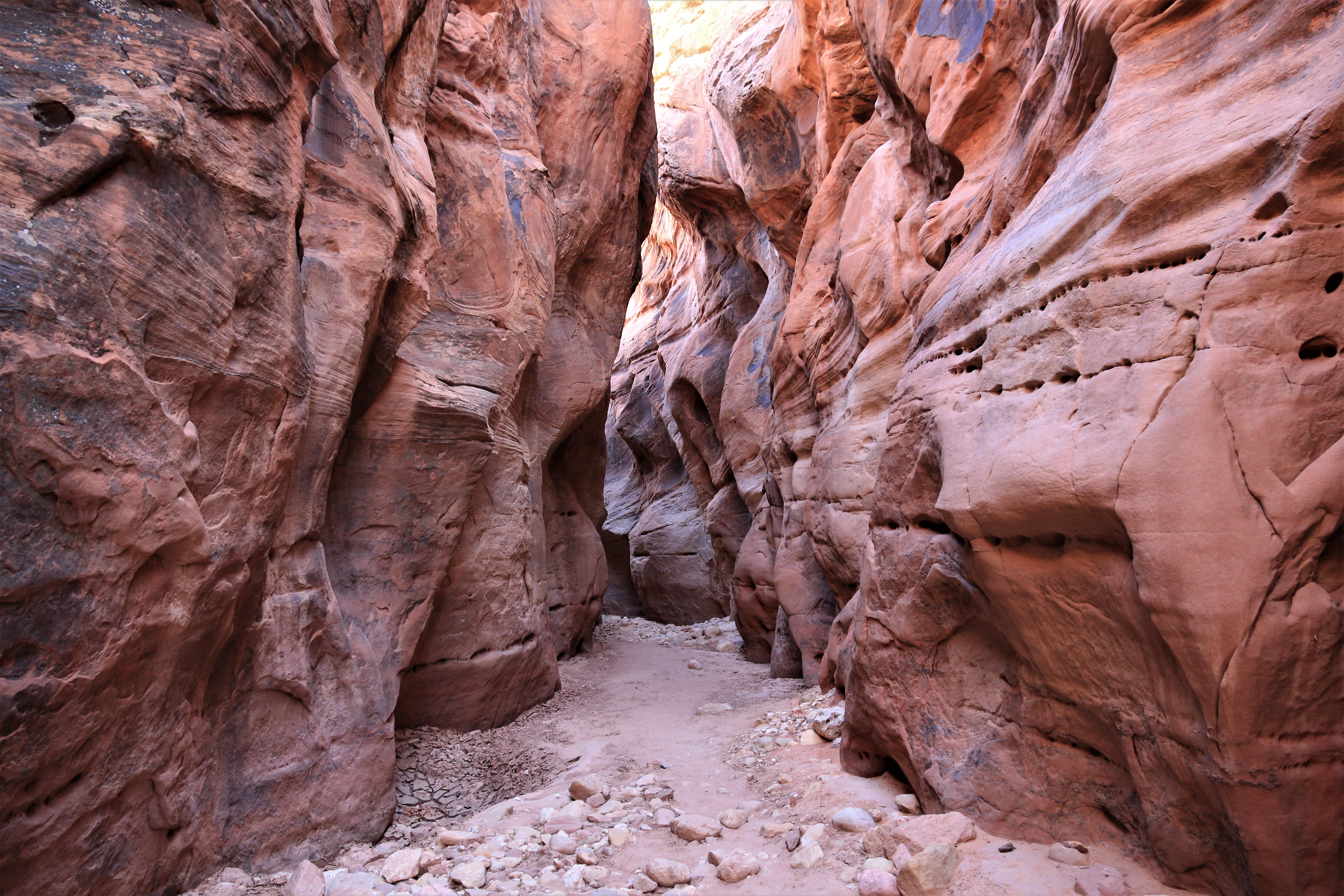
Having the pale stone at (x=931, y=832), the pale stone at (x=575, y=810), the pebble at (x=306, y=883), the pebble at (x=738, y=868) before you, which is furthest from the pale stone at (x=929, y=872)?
the pebble at (x=306, y=883)

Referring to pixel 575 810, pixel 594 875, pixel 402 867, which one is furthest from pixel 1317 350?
→ pixel 402 867

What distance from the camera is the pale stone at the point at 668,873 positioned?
3467 millimetres

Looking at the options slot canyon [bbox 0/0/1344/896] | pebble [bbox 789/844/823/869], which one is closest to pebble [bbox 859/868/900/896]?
slot canyon [bbox 0/0/1344/896]

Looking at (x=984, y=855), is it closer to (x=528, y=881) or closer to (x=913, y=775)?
(x=913, y=775)

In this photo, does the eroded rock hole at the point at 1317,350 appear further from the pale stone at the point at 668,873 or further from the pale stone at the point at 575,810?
the pale stone at the point at 575,810

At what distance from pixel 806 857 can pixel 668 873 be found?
26.4 inches

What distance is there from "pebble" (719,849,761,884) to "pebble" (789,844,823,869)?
170mm

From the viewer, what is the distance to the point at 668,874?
349 cm

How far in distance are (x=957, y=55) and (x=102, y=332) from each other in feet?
20.5

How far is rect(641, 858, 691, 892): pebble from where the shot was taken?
3467mm

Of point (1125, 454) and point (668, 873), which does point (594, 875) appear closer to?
point (668, 873)

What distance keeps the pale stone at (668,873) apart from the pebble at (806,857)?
510mm

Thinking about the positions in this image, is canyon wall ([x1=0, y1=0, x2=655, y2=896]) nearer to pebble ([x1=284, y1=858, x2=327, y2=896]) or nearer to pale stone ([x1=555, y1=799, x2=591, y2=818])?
pebble ([x1=284, y1=858, x2=327, y2=896])

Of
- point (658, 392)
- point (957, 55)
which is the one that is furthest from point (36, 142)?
point (658, 392)
